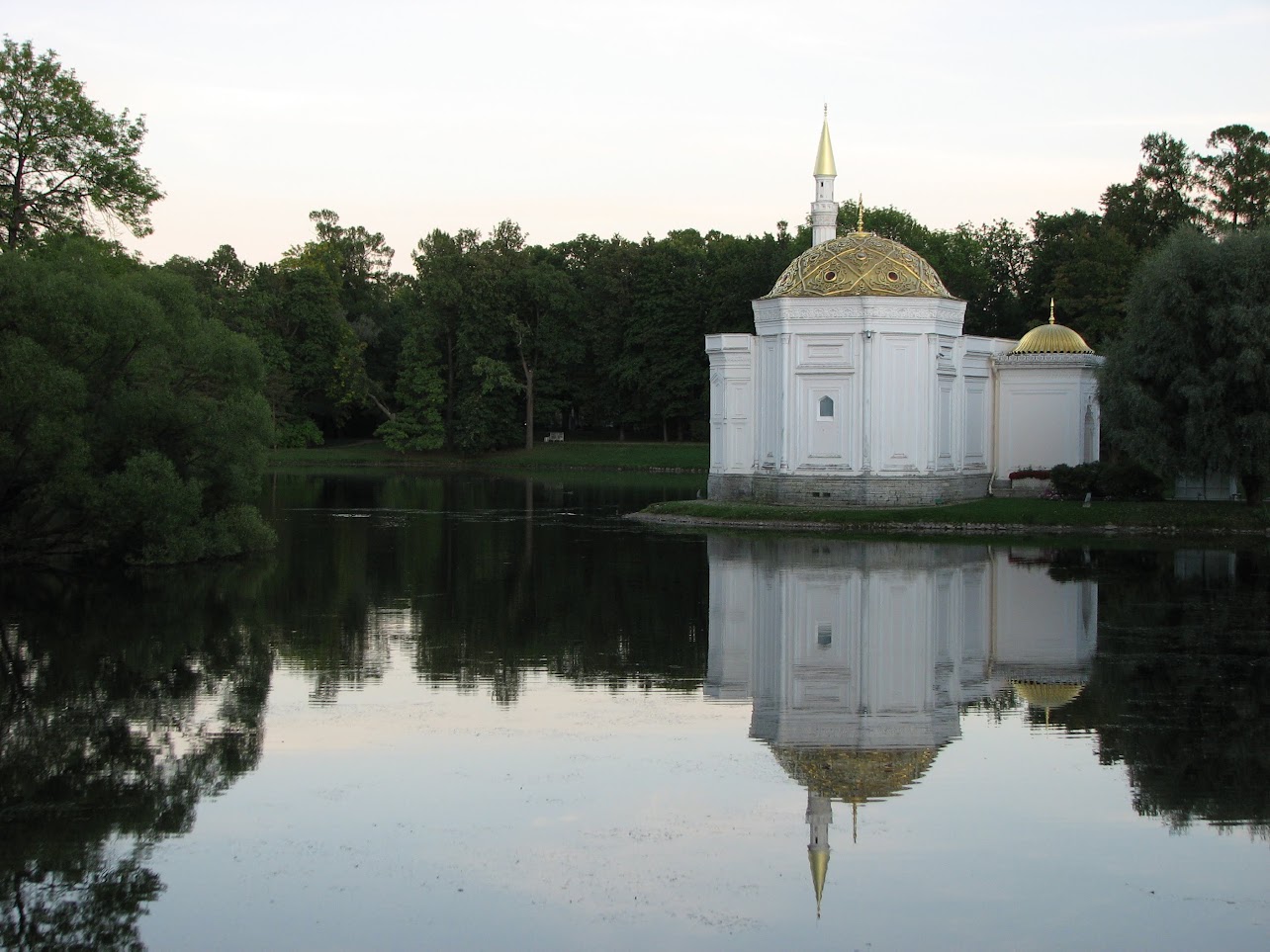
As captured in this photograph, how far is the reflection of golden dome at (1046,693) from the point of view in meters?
18.7

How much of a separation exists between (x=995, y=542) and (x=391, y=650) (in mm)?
21821

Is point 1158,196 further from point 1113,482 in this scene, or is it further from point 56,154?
point 56,154

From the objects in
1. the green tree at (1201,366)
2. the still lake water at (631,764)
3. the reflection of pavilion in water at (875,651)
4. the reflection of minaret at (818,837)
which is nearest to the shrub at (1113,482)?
the green tree at (1201,366)

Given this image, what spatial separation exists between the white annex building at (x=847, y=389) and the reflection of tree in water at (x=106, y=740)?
23.7m

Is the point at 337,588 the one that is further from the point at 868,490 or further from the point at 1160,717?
the point at 868,490

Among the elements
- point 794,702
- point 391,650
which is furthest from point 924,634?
point 391,650

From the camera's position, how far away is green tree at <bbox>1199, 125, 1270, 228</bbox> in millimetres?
68812

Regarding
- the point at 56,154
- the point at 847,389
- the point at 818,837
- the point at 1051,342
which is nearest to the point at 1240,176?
the point at 1051,342

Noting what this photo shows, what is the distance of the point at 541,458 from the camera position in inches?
3386

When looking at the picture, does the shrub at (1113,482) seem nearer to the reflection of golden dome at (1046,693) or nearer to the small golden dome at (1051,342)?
the small golden dome at (1051,342)

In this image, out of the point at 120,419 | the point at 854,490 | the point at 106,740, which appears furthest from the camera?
the point at 854,490

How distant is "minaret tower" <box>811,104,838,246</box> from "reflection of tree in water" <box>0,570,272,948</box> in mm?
32694

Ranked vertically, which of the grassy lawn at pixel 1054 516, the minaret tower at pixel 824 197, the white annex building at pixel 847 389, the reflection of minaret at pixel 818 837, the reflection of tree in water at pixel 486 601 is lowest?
the reflection of minaret at pixel 818 837

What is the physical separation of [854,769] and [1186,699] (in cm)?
582
